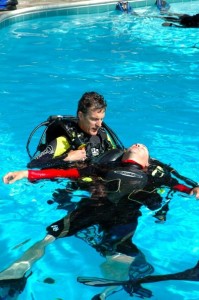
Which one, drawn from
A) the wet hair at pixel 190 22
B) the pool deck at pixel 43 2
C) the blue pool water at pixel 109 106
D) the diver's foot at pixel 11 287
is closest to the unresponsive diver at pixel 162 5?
the blue pool water at pixel 109 106

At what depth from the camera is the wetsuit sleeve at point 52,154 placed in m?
4.59

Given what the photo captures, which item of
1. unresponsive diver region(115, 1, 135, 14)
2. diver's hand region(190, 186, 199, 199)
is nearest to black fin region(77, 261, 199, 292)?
diver's hand region(190, 186, 199, 199)

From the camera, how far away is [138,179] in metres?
4.44

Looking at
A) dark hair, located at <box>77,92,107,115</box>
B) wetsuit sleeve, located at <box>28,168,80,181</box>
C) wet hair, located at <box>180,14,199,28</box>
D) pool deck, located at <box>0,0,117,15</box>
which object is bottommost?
wetsuit sleeve, located at <box>28,168,80,181</box>

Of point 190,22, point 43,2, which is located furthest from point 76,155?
point 43,2

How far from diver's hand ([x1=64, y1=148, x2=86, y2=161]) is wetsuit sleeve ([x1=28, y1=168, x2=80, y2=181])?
121mm

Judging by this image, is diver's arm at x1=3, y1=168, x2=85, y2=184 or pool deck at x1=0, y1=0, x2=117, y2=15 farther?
pool deck at x1=0, y1=0, x2=117, y2=15

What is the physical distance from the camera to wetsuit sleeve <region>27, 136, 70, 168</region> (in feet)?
15.1

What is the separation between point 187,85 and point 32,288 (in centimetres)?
575

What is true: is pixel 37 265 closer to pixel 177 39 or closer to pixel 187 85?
pixel 187 85

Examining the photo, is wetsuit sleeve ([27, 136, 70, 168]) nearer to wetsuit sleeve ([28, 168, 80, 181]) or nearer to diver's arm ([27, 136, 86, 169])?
diver's arm ([27, 136, 86, 169])

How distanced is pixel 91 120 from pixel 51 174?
65cm

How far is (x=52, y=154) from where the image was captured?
4.64 metres

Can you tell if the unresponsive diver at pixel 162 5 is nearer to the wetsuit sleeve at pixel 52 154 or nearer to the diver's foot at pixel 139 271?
the wetsuit sleeve at pixel 52 154
